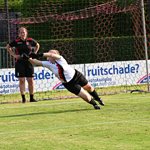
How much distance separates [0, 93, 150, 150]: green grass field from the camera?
873cm

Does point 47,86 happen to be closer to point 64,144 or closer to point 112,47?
point 112,47

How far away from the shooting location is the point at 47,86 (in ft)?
66.6

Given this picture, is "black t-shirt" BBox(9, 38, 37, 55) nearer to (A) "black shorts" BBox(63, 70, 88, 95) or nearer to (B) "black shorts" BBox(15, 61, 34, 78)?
(B) "black shorts" BBox(15, 61, 34, 78)

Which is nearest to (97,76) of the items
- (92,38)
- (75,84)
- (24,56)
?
(24,56)

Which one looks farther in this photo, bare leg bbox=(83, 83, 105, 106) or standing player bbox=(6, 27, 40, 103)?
standing player bbox=(6, 27, 40, 103)

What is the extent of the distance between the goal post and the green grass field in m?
4.92

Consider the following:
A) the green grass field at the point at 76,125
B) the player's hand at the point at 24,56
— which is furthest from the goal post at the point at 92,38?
the green grass field at the point at 76,125

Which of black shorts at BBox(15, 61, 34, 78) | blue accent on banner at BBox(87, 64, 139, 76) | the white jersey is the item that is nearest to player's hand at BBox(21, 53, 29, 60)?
black shorts at BBox(15, 61, 34, 78)

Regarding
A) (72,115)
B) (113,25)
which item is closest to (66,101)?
(72,115)

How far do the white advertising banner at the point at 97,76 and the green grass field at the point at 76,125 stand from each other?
4180 mm

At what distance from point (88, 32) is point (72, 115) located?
56.6 feet

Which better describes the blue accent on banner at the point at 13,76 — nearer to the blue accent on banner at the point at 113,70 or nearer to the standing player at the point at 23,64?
the blue accent on banner at the point at 113,70

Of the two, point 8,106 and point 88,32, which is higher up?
point 88,32

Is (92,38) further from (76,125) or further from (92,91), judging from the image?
(76,125)
